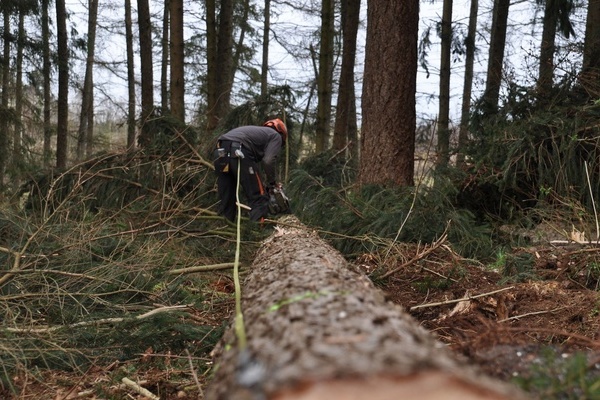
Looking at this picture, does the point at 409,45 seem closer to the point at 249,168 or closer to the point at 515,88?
the point at 515,88

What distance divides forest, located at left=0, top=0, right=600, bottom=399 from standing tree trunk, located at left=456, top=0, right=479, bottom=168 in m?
0.07

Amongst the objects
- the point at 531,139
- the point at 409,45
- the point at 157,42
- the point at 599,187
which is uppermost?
the point at 157,42

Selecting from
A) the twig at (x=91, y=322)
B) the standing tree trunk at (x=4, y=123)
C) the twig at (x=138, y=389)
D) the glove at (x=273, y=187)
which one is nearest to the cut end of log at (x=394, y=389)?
the twig at (x=138, y=389)

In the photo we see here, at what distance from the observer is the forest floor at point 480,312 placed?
6.02ft

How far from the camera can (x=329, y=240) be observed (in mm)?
5656

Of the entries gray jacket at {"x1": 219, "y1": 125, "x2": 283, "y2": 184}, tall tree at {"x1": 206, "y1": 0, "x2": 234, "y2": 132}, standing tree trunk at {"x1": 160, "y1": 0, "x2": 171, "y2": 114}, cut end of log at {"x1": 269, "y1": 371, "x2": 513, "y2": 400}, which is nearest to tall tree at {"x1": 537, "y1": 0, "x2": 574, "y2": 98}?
gray jacket at {"x1": 219, "y1": 125, "x2": 283, "y2": 184}

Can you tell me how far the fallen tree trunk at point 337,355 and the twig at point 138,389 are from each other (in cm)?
111

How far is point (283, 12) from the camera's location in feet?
57.8

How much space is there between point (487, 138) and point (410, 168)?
39.5 inches

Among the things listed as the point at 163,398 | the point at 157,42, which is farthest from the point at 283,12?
the point at 163,398

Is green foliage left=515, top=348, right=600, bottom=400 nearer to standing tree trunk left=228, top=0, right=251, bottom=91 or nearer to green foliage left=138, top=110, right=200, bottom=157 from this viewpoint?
green foliage left=138, top=110, right=200, bottom=157

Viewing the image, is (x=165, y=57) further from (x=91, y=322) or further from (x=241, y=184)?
(x=91, y=322)

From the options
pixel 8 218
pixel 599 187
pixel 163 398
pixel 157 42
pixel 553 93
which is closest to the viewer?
pixel 163 398

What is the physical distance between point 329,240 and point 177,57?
5292 mm
